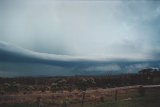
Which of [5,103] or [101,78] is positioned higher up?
[101,78]

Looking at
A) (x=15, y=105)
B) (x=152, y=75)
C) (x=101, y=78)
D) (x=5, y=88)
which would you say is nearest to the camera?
(x=15, y=105)

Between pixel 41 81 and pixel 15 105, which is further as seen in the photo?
pixel 41 81

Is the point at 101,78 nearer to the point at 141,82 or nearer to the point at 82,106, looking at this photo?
the point at 141,82

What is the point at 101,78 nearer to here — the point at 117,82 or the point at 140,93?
the point at 117,82

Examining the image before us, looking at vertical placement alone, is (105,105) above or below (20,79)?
below

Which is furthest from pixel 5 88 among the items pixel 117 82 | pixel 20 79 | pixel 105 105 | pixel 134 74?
pixel 105 105

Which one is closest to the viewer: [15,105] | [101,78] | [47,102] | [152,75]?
[15,105]

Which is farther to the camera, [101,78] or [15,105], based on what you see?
[101,78]

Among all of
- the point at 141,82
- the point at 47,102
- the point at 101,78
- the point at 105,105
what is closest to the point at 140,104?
the point at 105,105

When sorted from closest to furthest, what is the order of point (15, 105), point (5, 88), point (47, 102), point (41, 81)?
1. point (15, 105)
2. point (47, 102)
3. point (5, 88)
4. point (41, 81)
